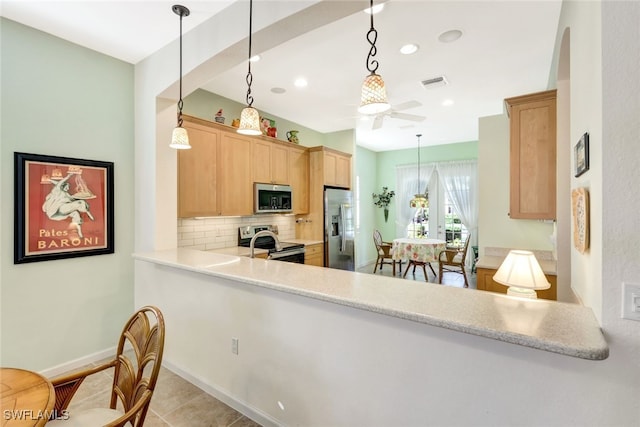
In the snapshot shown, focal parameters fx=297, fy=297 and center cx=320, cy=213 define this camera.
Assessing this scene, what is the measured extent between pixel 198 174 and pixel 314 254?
2099 millimetres

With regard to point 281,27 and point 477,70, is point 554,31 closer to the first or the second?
point 477,70

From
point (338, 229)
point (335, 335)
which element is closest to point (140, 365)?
point (335, 335)

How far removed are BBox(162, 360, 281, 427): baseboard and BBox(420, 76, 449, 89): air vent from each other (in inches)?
142

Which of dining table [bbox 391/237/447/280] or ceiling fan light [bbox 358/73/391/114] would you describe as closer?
ceiling fan light [bbox 358/73/391/114]

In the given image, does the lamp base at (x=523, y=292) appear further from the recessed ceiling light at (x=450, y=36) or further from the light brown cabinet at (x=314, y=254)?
the light brown cabinet at (x=314, y=254)

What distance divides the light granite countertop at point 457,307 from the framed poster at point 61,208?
155cm

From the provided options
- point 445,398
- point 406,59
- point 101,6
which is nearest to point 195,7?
point 101,6

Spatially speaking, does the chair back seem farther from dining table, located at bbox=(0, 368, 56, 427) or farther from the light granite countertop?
the light granite countertop

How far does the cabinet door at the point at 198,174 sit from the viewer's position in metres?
3.17

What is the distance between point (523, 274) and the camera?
2.12m

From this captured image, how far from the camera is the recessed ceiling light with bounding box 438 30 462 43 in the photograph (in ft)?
8.25

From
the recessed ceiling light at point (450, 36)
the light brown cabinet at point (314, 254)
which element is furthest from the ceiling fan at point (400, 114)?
the light brown cabinet at point (314, 254)

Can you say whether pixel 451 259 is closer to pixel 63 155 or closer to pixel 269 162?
pixel 269 162

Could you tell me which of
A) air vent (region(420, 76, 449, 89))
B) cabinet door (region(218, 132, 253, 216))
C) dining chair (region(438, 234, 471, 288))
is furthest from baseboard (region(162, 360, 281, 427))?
dining chair (region(438, 234, 471, 288))
